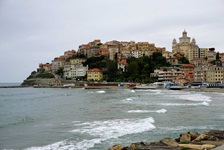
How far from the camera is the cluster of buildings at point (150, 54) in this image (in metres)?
107

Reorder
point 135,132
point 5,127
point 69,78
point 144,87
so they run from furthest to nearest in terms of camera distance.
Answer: point 69,78 < point 144,87 < point 5,127 < point 135,132

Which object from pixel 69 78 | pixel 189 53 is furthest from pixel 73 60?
pixel 189 53

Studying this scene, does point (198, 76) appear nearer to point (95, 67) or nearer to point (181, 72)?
point (181, 72)

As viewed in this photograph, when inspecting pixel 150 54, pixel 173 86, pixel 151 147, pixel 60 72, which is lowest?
A: pixel 151 147

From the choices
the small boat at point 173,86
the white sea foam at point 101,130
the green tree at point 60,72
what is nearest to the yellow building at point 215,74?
the small boat at point 173,86

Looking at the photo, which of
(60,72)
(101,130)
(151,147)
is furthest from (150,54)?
(151,147)

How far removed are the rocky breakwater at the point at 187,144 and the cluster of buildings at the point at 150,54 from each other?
290 feet

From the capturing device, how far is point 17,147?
17.0 meters

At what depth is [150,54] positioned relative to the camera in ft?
441

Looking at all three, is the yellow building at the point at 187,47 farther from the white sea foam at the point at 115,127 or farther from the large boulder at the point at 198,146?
the large boulder at the point at 198,146

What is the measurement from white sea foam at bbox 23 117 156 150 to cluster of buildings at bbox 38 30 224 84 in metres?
81.0

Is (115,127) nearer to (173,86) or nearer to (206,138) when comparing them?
(206,138)

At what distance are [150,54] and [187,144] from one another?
4799 inches

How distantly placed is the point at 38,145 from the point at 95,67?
117m
